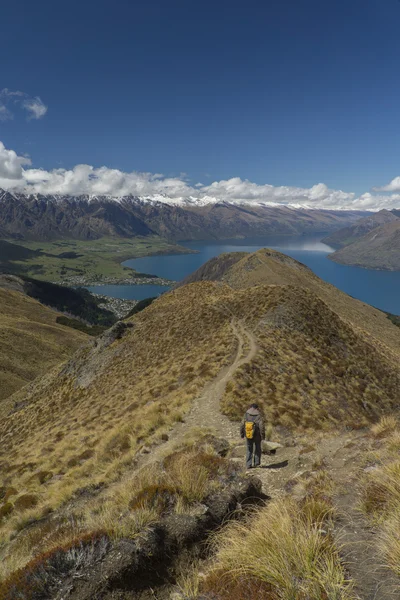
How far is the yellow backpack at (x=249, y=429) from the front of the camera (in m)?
13.2

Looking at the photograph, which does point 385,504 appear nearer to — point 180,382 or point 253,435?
point 253,435

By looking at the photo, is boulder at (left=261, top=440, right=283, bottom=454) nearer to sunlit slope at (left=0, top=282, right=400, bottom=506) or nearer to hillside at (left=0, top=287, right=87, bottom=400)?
sunlit slope at (left=0, top=282, right=400, bottom=506)

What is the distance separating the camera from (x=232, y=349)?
1246 inches

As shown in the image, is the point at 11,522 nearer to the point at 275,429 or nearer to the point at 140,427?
the point at 140,427

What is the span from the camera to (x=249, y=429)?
524 inches

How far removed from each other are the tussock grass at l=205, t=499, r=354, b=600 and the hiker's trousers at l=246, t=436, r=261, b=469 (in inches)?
292

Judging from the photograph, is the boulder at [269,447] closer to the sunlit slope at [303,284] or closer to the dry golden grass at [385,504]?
the dry golden grass at [385,504]

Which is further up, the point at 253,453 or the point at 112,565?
the point at 112,565

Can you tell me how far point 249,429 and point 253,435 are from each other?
0.29 m

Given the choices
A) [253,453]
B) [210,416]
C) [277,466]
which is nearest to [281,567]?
[253,453]

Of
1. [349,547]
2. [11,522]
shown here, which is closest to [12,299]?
[11,522]

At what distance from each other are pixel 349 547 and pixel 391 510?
1.53 m

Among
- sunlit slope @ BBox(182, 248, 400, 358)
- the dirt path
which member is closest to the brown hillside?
the dirt path

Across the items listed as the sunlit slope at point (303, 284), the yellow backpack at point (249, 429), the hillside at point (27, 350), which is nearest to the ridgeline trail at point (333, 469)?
the yellow backpack at point (249, 429)
